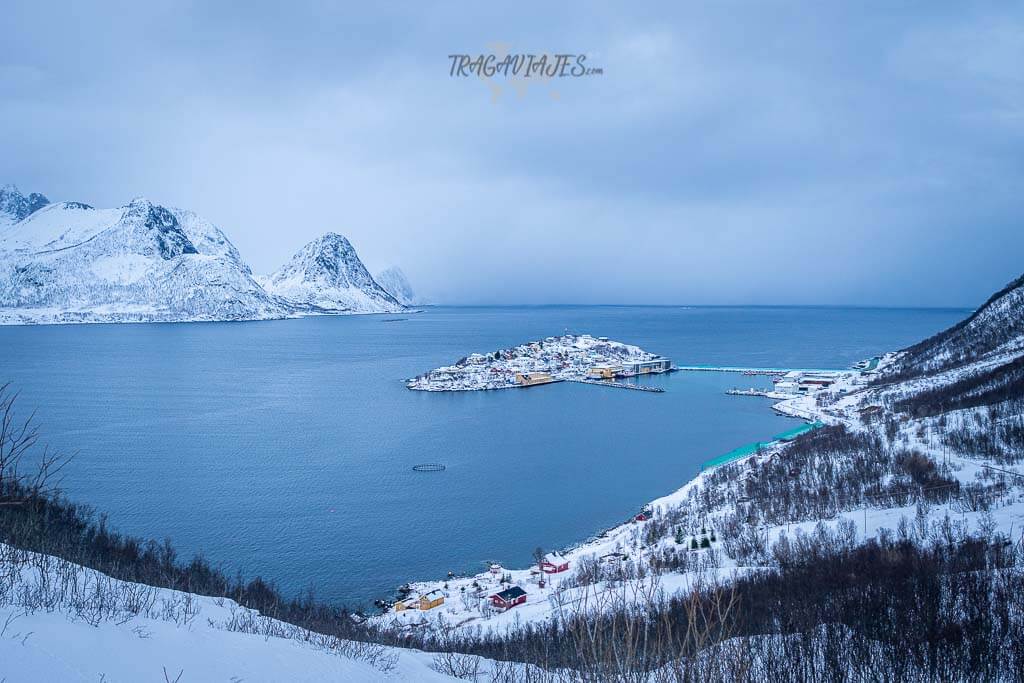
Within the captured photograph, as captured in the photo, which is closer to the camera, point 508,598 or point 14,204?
point 508,598

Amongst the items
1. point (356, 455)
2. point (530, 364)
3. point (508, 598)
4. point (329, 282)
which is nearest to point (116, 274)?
point (329, 282)

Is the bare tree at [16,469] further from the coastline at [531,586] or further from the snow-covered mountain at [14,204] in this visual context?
the snow-covered mountain at [14,204]

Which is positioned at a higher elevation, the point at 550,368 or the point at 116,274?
the point at 116,274

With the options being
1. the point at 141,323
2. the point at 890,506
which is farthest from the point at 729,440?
the point at 141,323

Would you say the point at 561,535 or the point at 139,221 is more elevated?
the point at 139,221

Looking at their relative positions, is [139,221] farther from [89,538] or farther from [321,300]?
[89,538]

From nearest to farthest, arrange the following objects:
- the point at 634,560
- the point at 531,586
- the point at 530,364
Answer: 1. the point at 531,586
2. the point at 634,560
3. the point at 530,364

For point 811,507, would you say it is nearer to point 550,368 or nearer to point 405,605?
point 405,605
